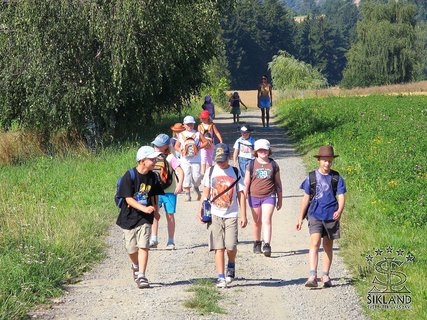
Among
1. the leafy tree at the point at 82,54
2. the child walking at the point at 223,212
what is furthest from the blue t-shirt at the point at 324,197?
the leafy tree at the point at 82,54

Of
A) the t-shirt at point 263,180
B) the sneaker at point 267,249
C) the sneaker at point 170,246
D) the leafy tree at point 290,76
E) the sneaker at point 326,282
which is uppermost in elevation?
the t-shirt at point 263,180

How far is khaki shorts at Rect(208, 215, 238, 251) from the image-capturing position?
10.0 metres

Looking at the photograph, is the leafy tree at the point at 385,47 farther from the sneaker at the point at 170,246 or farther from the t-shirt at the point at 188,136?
the sneaker at the point at 170,246

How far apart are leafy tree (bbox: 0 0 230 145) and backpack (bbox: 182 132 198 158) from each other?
29.9 feet

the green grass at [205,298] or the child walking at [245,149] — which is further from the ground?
the child walking at [245,149]

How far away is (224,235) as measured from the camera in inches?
396

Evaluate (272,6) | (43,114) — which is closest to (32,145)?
(43,114)

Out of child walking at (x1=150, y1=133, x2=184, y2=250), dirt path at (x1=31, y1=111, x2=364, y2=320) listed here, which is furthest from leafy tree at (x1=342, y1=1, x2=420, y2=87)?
child walking at (x1=150, y1=133, x2=184, y2=250)

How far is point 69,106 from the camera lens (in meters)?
23.7

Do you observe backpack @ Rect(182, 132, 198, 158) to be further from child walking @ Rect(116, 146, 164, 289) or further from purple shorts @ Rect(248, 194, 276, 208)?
child walking @ Rect(116, 146, 164, 289)

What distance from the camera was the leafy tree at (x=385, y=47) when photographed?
91.8 meters

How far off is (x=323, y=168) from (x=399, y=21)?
88.1 meters

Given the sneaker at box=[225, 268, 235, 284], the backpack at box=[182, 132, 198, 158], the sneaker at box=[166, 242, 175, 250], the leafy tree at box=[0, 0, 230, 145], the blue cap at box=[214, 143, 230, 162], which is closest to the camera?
the sneaker at box=[225, 268, 235, 284]

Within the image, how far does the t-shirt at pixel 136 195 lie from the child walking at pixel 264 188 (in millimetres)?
2076
